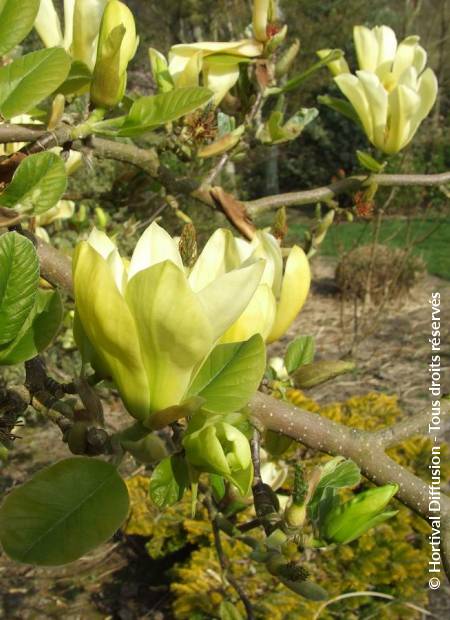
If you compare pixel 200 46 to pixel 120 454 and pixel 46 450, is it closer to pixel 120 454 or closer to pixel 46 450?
pixel 120 454

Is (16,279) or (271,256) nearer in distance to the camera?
(16,279)

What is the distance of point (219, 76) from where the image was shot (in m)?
0.77

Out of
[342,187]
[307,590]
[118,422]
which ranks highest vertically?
[342,187]

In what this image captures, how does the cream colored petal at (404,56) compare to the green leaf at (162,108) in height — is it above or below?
below

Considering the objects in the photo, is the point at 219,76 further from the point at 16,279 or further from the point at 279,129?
the point at 16,279

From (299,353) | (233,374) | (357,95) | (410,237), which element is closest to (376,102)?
(357,95)

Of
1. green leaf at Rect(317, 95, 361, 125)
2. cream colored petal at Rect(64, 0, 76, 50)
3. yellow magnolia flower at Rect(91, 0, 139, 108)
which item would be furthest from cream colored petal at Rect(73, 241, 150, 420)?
green leaf at Rect(317, 95, 361, 125)

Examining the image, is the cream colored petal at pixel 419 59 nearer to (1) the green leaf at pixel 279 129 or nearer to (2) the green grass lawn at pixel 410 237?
(1) the green leaf at pixel 279 129

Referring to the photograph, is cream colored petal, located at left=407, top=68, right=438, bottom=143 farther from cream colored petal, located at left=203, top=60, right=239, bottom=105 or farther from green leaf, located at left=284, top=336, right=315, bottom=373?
green leaf, located at left=284, top=336, right=315, bottom=373

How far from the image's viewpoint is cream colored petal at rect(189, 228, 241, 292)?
0.44 meters

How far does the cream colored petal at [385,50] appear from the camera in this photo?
3.06 ft

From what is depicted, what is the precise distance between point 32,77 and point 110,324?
22 cm

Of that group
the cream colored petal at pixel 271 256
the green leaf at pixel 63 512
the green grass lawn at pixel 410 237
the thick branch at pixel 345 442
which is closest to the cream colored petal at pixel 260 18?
the cream colored petal at pixel 271 256

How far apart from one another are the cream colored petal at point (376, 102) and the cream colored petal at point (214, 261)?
0.51 m
